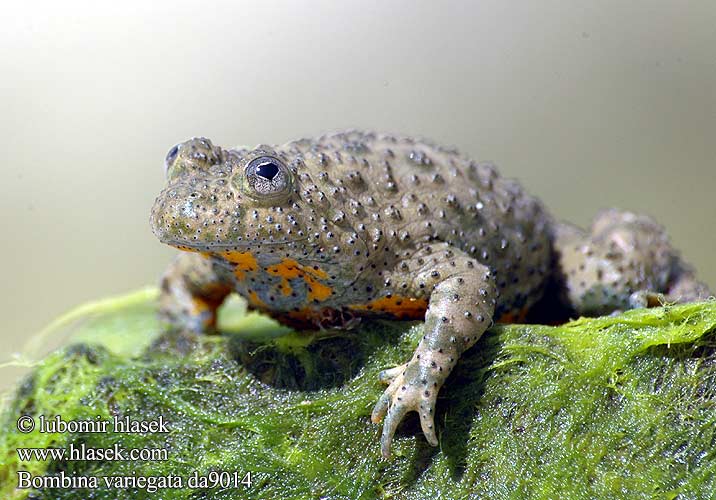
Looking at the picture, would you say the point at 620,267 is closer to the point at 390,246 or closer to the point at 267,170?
the point at 390,246

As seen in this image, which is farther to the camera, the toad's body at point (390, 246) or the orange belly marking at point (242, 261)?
the orange belly marking at point (242, 261)

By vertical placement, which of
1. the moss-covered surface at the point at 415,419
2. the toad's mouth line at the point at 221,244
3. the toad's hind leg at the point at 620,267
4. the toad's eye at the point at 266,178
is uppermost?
the toad's eye at the point at 266,178

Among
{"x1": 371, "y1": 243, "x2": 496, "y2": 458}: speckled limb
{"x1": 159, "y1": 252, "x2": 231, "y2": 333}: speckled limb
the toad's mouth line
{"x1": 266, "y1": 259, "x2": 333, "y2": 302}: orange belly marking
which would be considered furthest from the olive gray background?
{"x1": 371, "y1": 243, "x2": 496, "y2": 458}: speckled limb

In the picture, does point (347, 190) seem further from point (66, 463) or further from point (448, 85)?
point (448, 85)

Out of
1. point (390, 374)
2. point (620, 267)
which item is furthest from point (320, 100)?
point (390, 374)

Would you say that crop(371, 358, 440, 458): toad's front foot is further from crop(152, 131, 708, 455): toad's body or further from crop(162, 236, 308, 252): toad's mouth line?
crop(162, 236, 308, 252): toad's mouth line

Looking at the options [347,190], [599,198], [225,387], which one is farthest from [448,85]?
[225,387]

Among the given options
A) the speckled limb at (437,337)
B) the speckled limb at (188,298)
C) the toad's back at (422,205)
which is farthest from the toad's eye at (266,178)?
the speckled limb at (188,298)

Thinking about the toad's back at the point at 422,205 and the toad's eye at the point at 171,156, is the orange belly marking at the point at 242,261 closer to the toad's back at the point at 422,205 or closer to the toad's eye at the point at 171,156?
the toad's back at the point at 422,205
